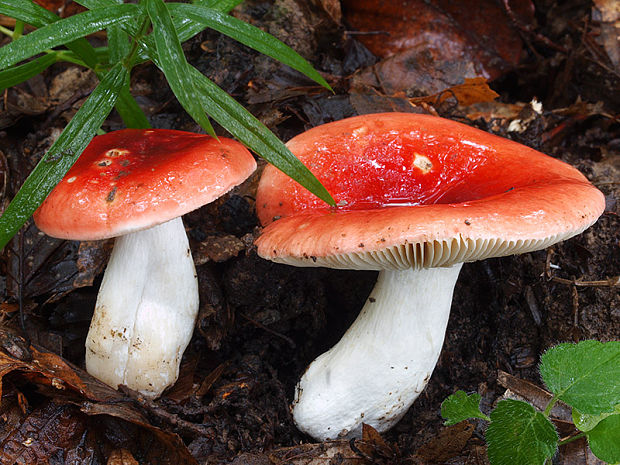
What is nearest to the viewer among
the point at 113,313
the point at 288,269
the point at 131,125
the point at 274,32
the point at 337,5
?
the point at 113,313

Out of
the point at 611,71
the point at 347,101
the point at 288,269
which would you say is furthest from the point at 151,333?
the point at 611,71

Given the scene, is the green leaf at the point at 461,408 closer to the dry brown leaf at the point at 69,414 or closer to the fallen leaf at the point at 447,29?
the dry brown leaf at the point at 69,414

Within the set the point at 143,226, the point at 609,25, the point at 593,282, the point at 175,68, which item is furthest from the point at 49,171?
the point at 609,25

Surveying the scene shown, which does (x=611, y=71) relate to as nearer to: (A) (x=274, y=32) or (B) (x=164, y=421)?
(A) (x=274, y=32)

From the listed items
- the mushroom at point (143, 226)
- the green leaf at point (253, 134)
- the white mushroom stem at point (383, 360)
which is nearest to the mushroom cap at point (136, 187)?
the mushroom at point (143, 226)

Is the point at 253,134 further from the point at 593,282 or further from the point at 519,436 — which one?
the point at 593,282

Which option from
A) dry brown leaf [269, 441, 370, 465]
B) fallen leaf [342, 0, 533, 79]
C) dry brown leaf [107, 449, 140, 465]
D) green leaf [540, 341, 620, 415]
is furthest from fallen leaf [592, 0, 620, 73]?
dry brown leaf [107, 449, 140, 465]

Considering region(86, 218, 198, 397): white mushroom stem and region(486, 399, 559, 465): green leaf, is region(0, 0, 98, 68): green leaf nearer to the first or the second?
region(86, 218, 198, 397): white mushroom stem
